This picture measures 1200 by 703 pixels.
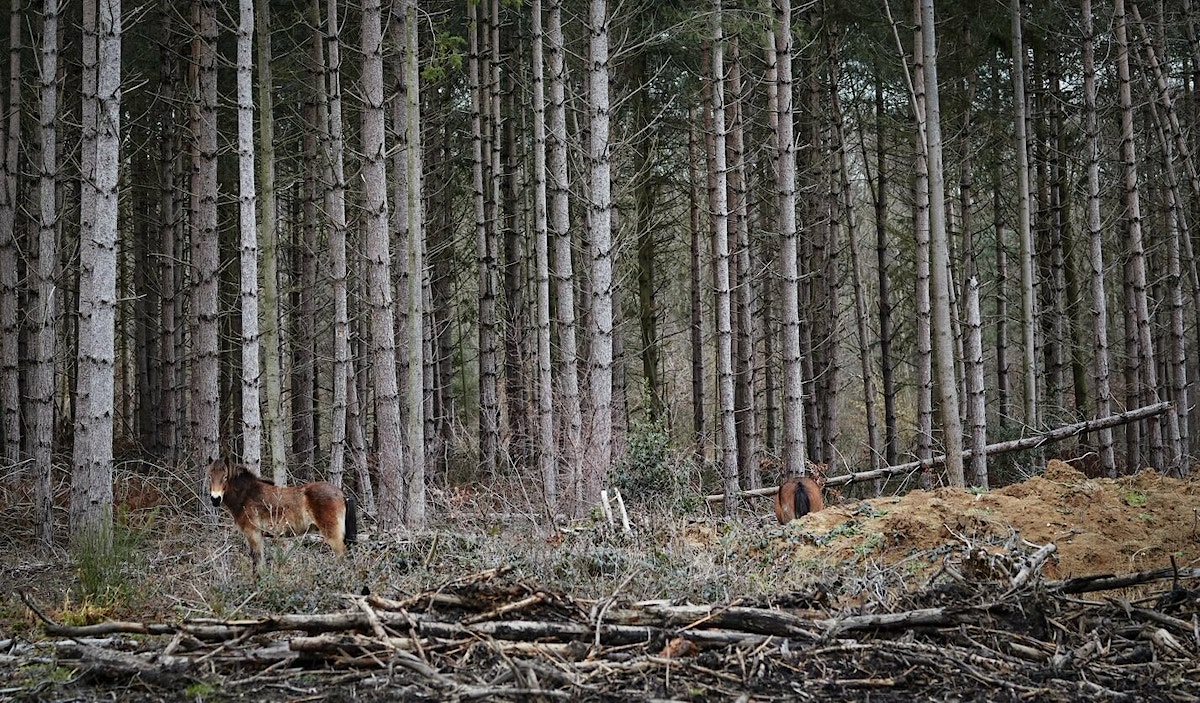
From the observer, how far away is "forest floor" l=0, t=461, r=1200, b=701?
512cm

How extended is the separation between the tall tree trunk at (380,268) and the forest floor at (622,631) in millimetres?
3020

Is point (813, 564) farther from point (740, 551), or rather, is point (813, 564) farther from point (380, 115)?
point (380, 115)

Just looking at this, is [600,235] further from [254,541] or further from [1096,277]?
[1096,277]

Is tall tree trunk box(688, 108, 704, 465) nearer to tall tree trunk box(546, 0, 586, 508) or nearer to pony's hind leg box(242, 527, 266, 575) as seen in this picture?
tall tree trunk box(546, 0, 586, 508)

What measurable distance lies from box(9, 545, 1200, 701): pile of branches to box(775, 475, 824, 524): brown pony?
18.5 feet

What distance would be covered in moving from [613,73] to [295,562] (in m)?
13.6

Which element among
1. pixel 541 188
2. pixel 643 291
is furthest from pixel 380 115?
pixel 643 291

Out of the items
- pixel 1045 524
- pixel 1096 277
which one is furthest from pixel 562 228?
pixel 1096 277

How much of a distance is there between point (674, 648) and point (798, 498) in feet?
22.2

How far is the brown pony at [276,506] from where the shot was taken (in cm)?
982

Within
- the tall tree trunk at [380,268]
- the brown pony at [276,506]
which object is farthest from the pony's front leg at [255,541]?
the tall tree trunk at [380,268]

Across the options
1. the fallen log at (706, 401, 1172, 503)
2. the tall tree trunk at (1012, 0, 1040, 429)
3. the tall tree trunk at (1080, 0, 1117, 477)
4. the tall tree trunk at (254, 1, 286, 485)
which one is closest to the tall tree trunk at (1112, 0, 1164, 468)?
the tall tree trunk at (1080, 0, 1117, 477)

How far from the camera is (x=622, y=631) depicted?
5.71 meters

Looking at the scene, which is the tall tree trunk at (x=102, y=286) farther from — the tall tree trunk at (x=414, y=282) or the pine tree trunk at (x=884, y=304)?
the pine tree trunk at (x=884, y=304)
